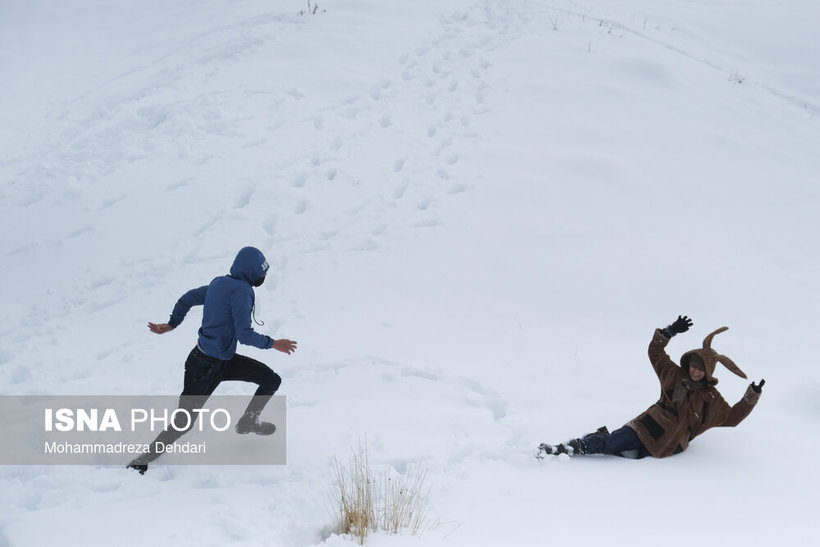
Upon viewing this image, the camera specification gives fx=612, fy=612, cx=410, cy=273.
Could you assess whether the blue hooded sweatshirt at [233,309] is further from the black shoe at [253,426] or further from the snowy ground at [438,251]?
the snowy ground at [438,251]

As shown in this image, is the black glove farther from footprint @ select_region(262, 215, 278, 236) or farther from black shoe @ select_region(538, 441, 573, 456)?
footprint @ select_region(262, 215, 278, 236)

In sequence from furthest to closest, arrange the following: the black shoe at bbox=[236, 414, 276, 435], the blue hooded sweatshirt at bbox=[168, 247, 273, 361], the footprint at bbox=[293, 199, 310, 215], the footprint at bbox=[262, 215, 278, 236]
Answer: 1. the footprint at bbox=[293, 199, 310, 215]
2. the footprint at bbox=[262, 215, 278, 236]
3. the black shoe at bbox=[236, 414, 276, 435]
4. the blue hooded sweatshirt at bbox=[168, 247, 273, 361]

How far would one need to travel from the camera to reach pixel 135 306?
6355 millimetres

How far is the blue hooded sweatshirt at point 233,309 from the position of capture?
3793 mm

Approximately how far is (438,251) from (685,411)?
3418mm

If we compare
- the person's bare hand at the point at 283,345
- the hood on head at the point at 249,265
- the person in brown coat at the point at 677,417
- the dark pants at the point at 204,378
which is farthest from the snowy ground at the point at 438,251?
the hood on head at the point at 249,265

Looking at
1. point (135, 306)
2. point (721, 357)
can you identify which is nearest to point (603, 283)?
point (721, 357)

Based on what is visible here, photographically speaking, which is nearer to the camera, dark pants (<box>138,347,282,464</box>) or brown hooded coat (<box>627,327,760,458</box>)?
dark pants (<box>138,347,282,464</box>)

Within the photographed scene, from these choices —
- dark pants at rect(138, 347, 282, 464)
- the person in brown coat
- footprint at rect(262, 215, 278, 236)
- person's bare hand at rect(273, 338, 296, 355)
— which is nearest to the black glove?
the person in brown coat

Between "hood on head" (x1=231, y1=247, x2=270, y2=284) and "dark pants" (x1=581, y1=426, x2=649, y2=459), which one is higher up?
"hood on head" (x1=231, y1=247, x2=270, y2=284)

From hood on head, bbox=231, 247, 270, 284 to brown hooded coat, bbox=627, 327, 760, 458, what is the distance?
2.82m

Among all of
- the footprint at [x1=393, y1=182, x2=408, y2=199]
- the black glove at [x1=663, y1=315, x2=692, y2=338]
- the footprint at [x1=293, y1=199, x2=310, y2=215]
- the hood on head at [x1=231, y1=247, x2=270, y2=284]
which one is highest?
the hood on head at [x1=231, y1=247, x2=270, y2=284]

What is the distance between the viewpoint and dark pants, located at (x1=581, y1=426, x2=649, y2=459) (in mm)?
4332

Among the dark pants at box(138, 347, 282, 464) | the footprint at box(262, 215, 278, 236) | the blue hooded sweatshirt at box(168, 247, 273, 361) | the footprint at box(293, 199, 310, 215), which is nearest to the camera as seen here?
the blue hooded sweatshirt at box(168, 247, 273, 361)
